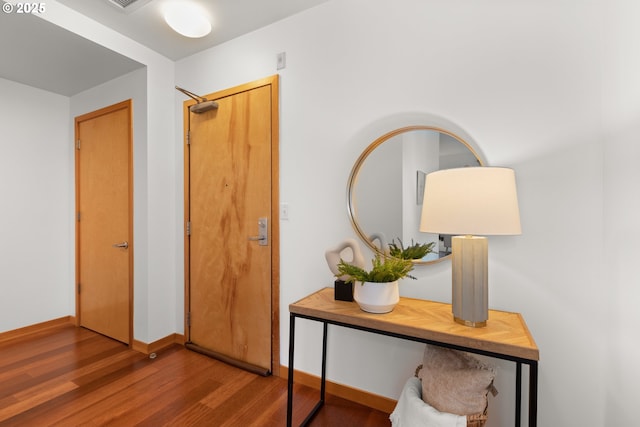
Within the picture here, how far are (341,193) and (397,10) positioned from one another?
108 cm

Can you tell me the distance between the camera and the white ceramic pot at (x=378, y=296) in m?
1.31

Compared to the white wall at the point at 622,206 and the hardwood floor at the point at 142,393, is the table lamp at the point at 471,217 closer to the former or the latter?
the white wall at the point at 622,206

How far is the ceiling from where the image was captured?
1842 mm

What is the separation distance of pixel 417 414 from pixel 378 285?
0.55m

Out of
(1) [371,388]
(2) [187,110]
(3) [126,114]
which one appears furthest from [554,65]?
(3) [126,114]

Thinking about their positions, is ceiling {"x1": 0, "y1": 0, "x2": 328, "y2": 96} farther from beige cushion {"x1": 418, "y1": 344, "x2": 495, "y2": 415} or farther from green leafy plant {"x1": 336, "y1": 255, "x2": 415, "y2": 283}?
beige cushion {"x1": 418, "y1": 344, "x2": 495, "y2": 415}

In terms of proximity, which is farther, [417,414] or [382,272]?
[382,272]

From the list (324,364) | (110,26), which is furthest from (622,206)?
(110,26)

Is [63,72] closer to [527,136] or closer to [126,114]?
[126,114]

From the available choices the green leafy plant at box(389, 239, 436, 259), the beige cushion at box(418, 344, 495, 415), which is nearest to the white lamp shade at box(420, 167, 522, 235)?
the green leafy plant at box(389, 239, 436, 259)

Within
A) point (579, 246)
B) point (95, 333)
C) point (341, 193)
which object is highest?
point (341, 193)

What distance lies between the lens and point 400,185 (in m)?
1.65

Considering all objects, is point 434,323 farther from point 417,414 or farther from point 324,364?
point 324,364

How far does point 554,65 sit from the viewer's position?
51.6 inches
